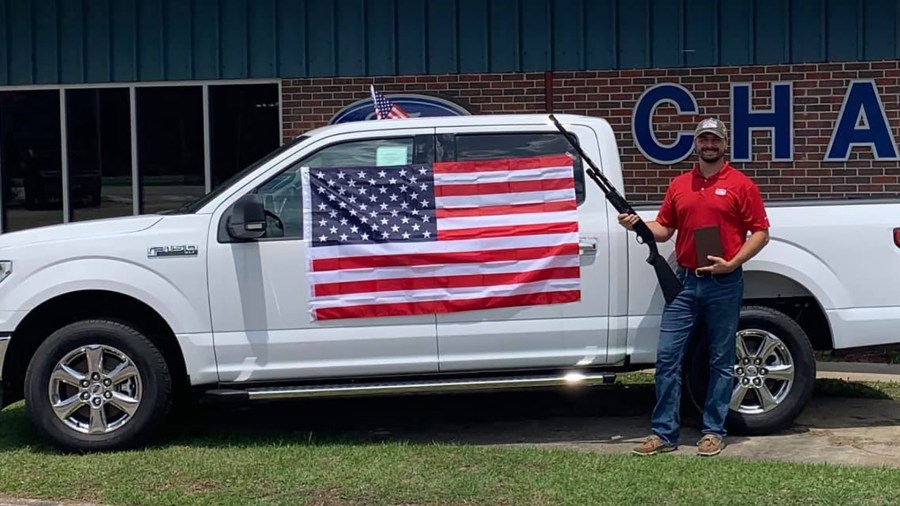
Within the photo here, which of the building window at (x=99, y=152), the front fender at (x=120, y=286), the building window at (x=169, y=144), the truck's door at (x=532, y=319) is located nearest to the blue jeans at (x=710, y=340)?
the truck's door at (x=532, y=319)

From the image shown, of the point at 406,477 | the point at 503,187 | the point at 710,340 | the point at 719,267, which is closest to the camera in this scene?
the point at 406,477

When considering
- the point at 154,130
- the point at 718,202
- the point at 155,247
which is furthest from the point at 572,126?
the point at 154,130

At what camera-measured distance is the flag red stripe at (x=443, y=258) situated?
635 centimetres

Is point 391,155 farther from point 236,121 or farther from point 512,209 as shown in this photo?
point 236,121

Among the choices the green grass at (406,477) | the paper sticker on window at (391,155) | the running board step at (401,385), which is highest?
the paper sticker on window at (391,155)

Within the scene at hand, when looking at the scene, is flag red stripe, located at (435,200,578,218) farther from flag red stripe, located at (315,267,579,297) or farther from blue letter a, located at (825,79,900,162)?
blue letter a, located at (825,79,900,162)

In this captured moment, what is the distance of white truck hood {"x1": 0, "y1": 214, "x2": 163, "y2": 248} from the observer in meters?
6.38

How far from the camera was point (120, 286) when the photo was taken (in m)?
6.29

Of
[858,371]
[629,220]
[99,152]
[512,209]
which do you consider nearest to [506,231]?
[512,209]

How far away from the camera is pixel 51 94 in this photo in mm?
11094

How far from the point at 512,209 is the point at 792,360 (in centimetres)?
199

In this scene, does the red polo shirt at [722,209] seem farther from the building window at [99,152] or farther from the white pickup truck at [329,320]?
the building window at [99,152]

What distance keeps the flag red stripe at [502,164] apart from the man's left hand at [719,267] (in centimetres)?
104

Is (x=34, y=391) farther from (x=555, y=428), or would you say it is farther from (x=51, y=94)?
(x=51, y=94)
